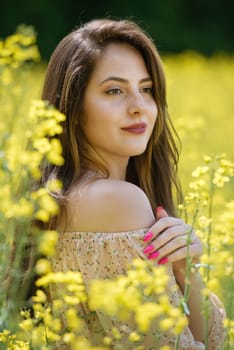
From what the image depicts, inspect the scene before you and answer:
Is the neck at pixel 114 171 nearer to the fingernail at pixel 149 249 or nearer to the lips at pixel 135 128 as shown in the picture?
the lips at pixel 135 128

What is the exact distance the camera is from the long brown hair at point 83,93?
118 inches

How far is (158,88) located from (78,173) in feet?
1.41

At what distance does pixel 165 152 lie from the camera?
3322 millimetres

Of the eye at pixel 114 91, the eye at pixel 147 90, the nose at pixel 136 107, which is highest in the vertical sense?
the eye at pixel 147 90

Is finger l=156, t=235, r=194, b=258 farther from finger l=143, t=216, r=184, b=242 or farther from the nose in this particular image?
the nose

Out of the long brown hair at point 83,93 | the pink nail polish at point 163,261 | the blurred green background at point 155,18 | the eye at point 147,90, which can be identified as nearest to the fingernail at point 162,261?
the pink nail polish at point 163,261

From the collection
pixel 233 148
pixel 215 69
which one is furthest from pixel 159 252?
pixel 215 69

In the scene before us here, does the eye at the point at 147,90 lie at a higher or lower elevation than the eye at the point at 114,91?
higher

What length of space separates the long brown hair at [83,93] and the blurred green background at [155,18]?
1013 cm

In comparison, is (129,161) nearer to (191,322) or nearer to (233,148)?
(191,322)

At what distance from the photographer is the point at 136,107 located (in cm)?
297

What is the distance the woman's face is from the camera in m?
2.97

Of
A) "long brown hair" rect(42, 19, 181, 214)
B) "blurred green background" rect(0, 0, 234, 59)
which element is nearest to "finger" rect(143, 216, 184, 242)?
"long brown hair" rect(42, 19, 181, 214)

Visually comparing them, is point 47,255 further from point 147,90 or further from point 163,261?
point 147,90
